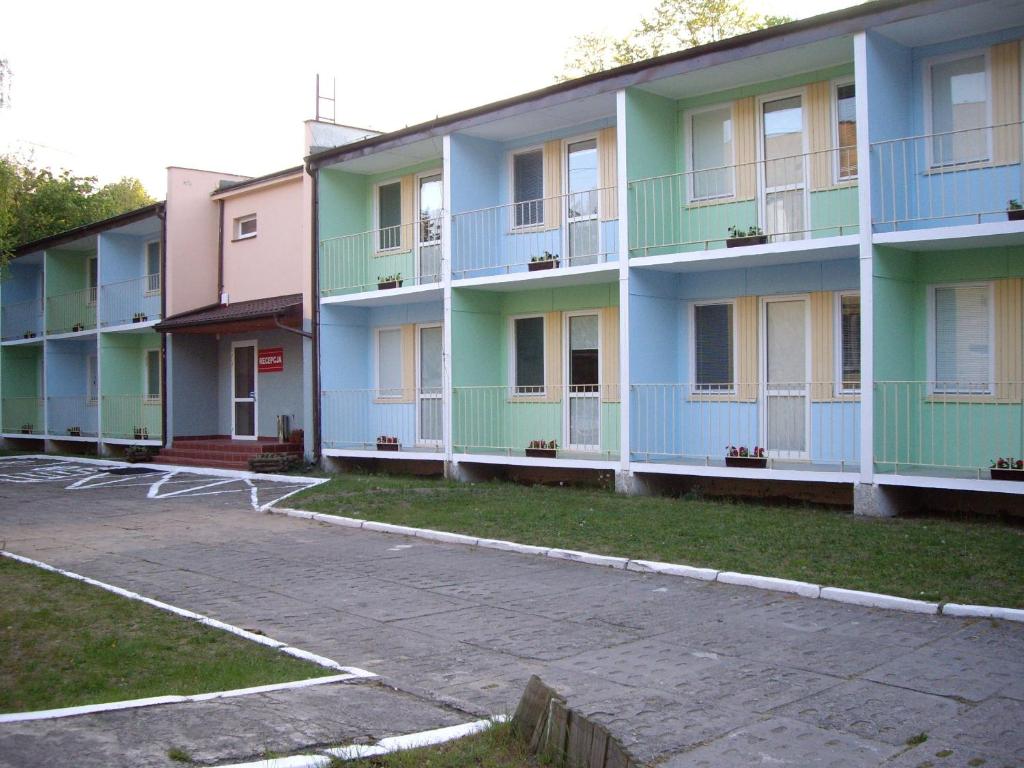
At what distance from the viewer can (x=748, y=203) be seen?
1566 centimetres

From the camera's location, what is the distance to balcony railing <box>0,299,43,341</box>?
33406 mm

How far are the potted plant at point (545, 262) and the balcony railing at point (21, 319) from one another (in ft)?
72.1

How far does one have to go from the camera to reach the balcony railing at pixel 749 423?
14.5m

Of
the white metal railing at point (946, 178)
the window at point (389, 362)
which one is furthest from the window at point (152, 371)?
the white metal railing at point (946, 178)

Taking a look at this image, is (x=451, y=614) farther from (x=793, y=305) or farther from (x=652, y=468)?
(x=793, y=305)

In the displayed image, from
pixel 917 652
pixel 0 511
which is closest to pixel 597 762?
pixel 917 652

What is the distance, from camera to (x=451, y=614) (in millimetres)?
8398

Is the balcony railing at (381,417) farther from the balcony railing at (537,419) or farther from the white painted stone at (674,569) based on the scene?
the white painted stone at (674,569)

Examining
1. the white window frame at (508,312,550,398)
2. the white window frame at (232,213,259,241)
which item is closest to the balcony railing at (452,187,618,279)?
the white window frame at (508,312,550,398)

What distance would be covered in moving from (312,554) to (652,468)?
5.78 metres

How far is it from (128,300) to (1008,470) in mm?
23181

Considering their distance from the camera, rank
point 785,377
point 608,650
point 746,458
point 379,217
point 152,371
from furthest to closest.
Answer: point 152,371 → point 379,217 → point 785,377 → point 746,458 → point 608,650

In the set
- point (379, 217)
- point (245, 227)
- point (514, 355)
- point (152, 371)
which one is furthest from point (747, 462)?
point (152, 371)

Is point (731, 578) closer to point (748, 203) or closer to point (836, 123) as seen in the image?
point (748, 203)
